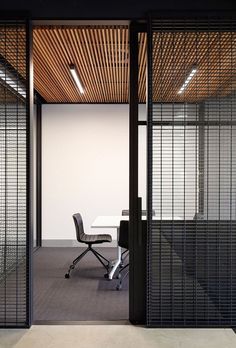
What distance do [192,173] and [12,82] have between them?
191 centimetres

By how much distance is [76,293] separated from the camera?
15.3 ft

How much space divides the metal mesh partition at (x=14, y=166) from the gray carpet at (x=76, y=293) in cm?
48

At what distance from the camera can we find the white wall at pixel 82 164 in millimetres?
7961

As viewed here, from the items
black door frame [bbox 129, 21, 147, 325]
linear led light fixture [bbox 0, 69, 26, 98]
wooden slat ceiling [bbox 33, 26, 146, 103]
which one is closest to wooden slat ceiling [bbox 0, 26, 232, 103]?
wooden slat ceiling [bbox 33, 26, 146, 103]

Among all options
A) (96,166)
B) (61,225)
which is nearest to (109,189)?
(96,166)

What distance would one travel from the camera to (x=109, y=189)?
8.00 meters

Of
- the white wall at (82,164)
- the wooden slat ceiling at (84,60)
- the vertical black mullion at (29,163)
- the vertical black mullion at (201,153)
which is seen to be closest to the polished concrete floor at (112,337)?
the vertical black mullion at (29,163)

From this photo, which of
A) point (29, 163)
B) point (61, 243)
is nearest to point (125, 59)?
point (29, 163)

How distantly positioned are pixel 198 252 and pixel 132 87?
66.0 inches

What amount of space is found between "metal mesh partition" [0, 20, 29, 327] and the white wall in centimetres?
444

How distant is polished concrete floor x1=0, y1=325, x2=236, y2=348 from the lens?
3.03 metres

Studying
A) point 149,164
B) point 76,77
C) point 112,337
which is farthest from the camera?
point 76,77

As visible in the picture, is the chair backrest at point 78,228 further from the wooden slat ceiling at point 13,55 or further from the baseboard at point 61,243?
the wooden slat ceiling at point 13,55

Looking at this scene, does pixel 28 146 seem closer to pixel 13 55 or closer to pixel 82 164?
pixel 13 55
